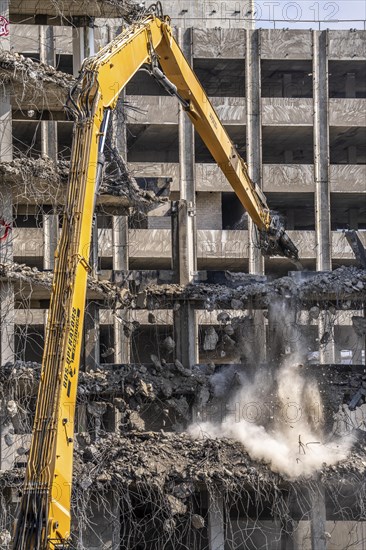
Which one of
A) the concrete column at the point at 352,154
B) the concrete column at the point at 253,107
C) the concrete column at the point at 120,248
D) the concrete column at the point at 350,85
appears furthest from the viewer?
the concrete column at the point at 352,154

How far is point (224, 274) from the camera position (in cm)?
3156

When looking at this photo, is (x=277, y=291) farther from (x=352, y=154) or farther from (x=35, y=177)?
(x=352, y=154)

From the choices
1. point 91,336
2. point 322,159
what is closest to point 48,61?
point 322,159

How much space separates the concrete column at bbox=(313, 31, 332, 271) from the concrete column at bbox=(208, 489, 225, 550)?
955 inches

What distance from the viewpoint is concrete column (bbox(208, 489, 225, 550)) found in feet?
84.2

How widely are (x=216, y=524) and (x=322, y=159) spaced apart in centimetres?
2634

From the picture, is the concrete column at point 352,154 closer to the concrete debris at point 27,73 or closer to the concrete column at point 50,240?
the concrete column at point 50,240

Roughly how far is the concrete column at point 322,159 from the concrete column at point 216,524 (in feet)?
79.6

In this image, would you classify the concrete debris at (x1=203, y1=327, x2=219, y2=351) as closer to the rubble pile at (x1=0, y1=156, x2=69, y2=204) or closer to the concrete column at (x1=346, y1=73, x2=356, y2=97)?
the rubble pile at (x1=0, y1=156, x2=69, y2=204)

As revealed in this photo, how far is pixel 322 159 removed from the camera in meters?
49.7

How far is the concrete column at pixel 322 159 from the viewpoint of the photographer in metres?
49.3

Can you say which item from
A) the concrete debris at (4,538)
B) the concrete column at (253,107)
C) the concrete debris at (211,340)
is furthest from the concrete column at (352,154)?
the concrete debris at (4,538)

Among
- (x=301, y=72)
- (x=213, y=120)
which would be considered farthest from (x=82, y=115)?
(x=301, y=72)

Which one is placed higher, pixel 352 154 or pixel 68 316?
pixel 352 154
